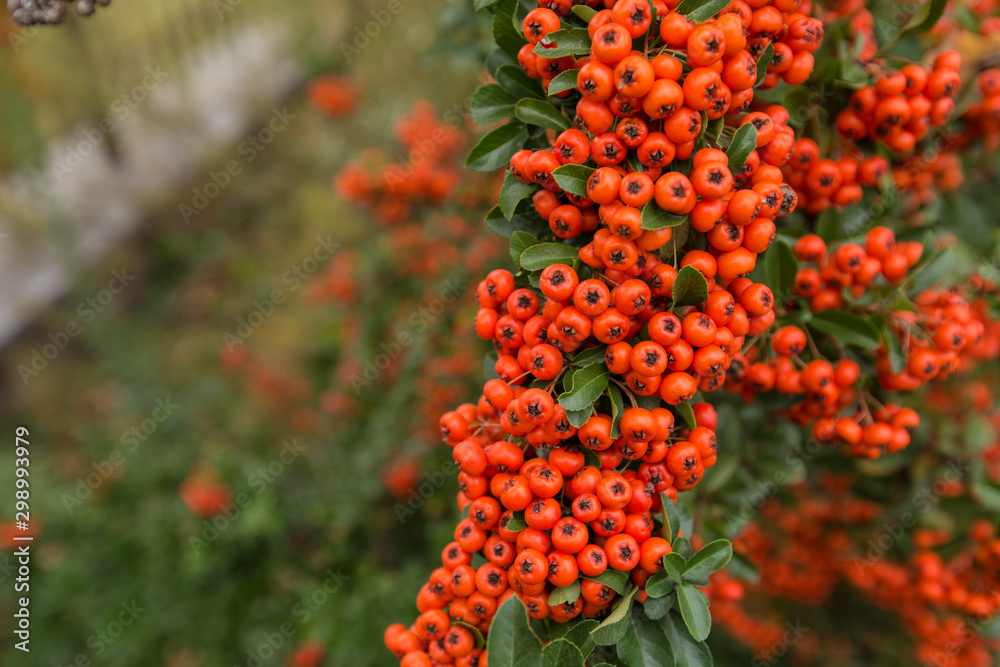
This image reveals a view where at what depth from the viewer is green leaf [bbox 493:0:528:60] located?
59.3 inches

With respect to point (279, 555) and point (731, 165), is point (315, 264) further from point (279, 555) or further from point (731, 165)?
point (731, 165)

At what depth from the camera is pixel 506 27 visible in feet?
4.99

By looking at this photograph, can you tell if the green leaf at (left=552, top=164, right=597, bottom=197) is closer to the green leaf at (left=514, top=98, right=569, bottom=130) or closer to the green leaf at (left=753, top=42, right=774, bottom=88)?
the green leaf at (left=514, top=98, right=569, bottom=130)

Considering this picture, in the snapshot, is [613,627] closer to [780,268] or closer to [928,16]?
[780,268]

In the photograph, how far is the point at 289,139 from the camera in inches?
365

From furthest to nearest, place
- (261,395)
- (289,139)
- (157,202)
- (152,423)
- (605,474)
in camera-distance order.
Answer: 1. (289,139)
2. (157,202)
3. (261,395)
4. (152,423)
5. (605,474)

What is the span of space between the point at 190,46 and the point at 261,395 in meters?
5.81

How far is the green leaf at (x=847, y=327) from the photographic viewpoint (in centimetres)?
165

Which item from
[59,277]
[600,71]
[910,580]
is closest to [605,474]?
[600,71]

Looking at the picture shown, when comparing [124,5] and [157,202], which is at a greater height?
[124,5]

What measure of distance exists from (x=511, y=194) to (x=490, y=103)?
1.21ft

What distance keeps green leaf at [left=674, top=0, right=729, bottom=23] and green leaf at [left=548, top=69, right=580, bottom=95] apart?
0.26 metres

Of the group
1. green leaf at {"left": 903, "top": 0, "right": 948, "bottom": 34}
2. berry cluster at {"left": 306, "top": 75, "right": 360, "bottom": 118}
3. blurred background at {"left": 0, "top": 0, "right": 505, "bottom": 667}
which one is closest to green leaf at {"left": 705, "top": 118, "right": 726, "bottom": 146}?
green leaf at {"left": 903, "top": 0, "right": 948, "bottom": 34}

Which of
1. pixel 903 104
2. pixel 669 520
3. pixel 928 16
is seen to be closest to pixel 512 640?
pixel 669 520
